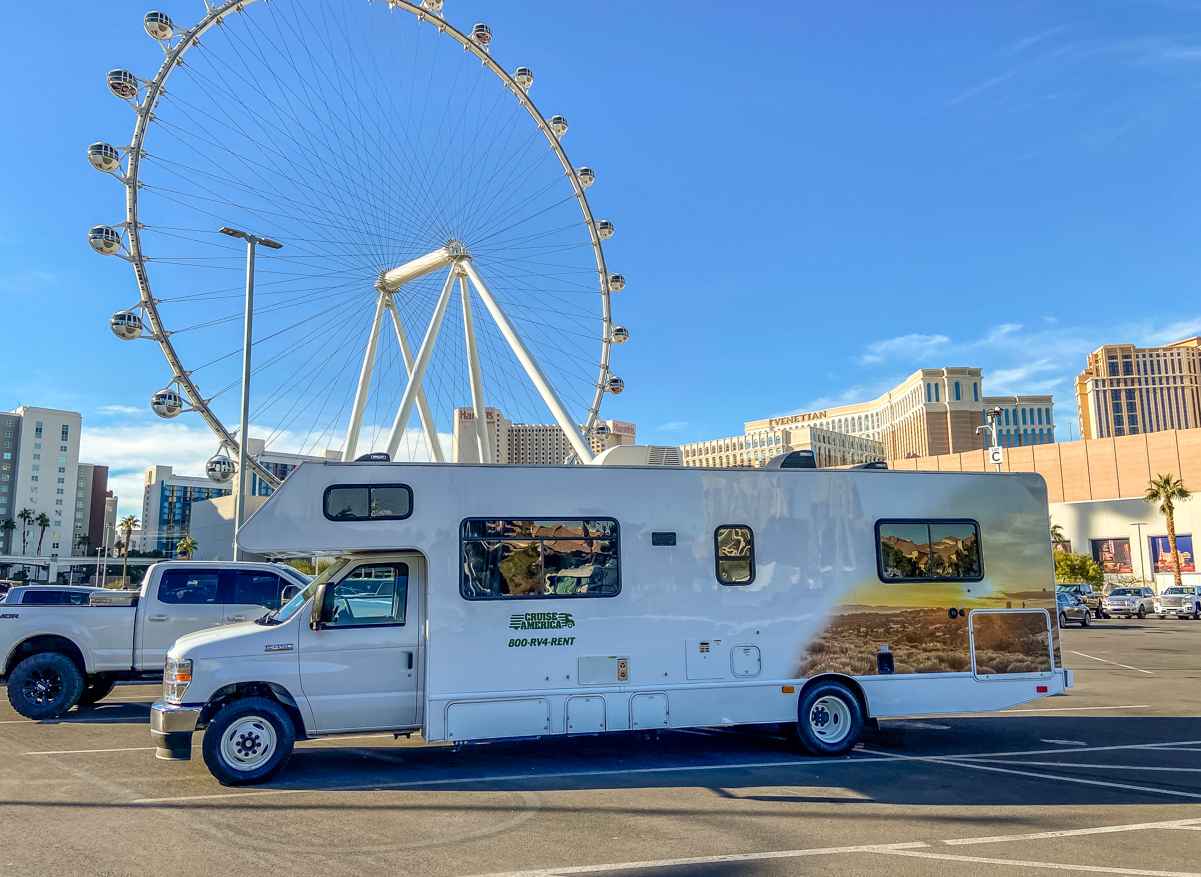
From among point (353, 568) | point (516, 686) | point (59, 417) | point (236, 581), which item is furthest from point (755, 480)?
point (59, 417)

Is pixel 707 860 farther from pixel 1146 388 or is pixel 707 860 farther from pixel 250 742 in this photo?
pixel 1146 388

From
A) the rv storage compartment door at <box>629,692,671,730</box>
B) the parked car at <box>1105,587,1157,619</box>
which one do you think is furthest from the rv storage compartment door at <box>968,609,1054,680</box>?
the parked car at <box>1105,587,1157,619</box>

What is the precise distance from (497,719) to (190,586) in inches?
275

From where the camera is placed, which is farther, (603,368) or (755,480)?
(603,368)

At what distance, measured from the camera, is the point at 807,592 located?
9.69 metres

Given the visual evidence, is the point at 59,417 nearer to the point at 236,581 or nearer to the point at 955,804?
the point at 236,581

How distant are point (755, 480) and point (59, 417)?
174 m

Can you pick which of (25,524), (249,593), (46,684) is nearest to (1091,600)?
(249,593)

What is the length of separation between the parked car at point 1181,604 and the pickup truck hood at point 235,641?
4774 centimetres

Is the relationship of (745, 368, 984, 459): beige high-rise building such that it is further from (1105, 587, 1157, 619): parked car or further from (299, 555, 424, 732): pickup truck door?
(299, 555, 424, 732): pickup truck door

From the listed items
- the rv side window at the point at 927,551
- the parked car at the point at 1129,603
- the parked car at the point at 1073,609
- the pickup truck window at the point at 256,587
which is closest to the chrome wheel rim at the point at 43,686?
the pickup truck window at the point at 256,587

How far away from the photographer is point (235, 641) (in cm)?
855

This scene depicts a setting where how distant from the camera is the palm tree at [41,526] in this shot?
148m

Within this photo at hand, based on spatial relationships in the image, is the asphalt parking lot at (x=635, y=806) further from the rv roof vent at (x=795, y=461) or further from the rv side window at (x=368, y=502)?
the rv roof vent at (x=795, y=461)
